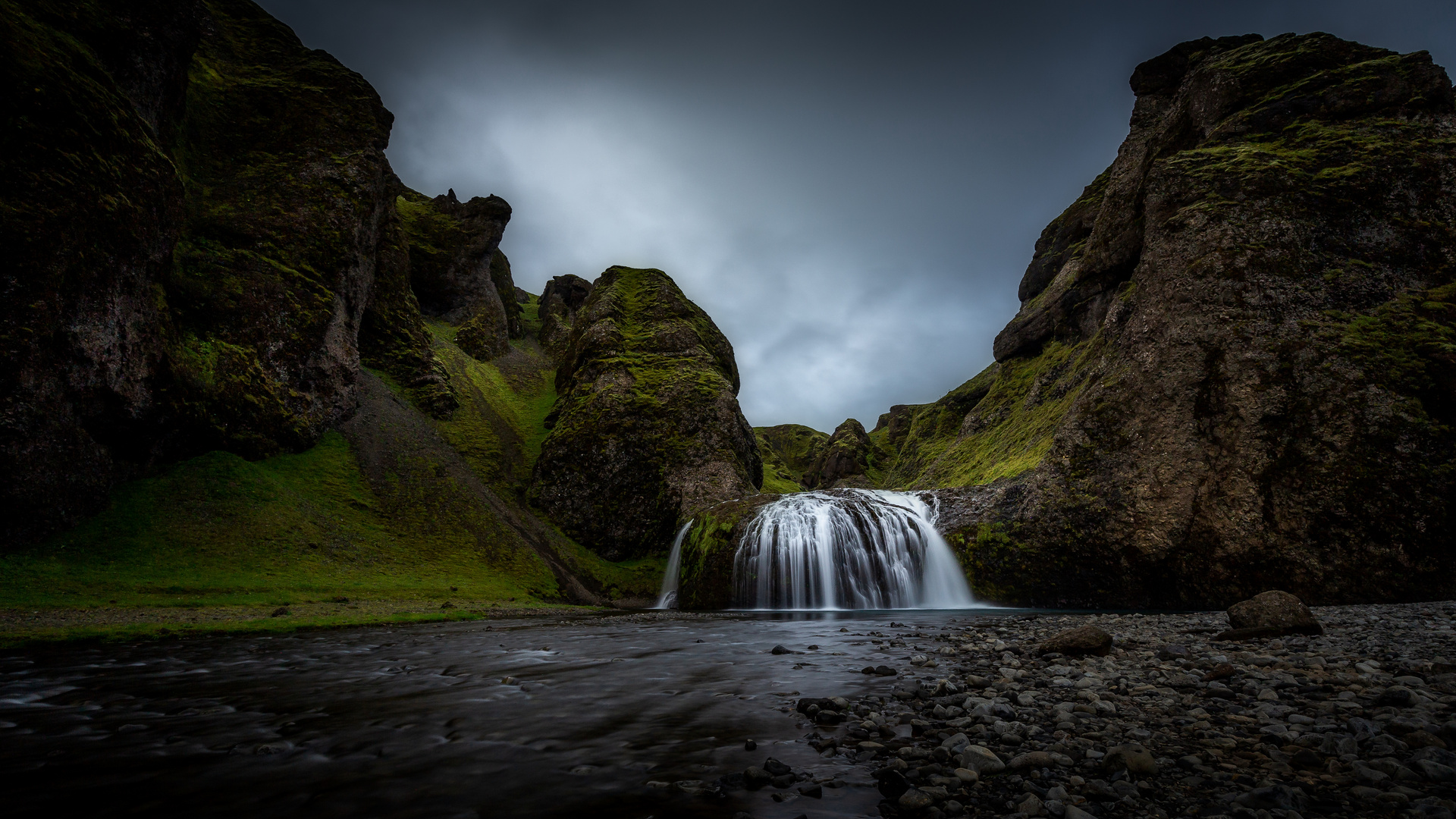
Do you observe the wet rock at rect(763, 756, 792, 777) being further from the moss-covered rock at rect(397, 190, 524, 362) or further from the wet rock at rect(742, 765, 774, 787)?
the moss-covered rock at rect(397, 190, 524, 362)

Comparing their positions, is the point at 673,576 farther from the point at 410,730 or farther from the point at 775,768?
the point at 775,768

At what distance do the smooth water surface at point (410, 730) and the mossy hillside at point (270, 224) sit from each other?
28721 mm

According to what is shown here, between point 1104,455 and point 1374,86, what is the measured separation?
84.8ft

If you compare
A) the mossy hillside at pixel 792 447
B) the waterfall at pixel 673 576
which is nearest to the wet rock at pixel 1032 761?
the waterfall at pixel 673 576

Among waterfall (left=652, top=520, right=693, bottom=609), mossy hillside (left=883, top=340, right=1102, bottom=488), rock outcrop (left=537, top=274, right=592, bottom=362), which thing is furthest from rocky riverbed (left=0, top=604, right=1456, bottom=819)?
rock outcrop (left=537, top=274, right=592, bottom=362)

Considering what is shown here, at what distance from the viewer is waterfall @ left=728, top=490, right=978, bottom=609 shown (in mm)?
28284

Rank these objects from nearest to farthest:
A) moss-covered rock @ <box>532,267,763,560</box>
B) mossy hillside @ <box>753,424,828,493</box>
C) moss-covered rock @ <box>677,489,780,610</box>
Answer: moss-covered rock @ <box>677,489,780,610</box> → moss-covered rock @ <box>532,267,763,560</box> → mossy hillside @ <box>753,424,828,493</box>

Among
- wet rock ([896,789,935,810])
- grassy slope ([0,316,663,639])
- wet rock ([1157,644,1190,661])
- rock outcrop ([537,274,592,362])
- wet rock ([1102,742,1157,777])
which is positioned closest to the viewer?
wet rock ([896,789,935,810])

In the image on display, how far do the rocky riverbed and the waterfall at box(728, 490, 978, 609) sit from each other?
1776 cm

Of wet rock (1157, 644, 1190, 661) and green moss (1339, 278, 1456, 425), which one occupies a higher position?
green moss (1339, 278, 1456, 425)

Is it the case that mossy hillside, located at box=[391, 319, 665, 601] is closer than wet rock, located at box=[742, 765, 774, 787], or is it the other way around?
wet rock, located at box=[742, 765, 774, 787]

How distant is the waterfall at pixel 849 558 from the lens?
92.8 ft

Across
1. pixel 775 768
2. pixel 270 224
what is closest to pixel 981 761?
pixel 775 768

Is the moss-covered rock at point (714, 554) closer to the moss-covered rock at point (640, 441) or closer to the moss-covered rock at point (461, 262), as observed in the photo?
the moss-covered rock at point (640, 441)
